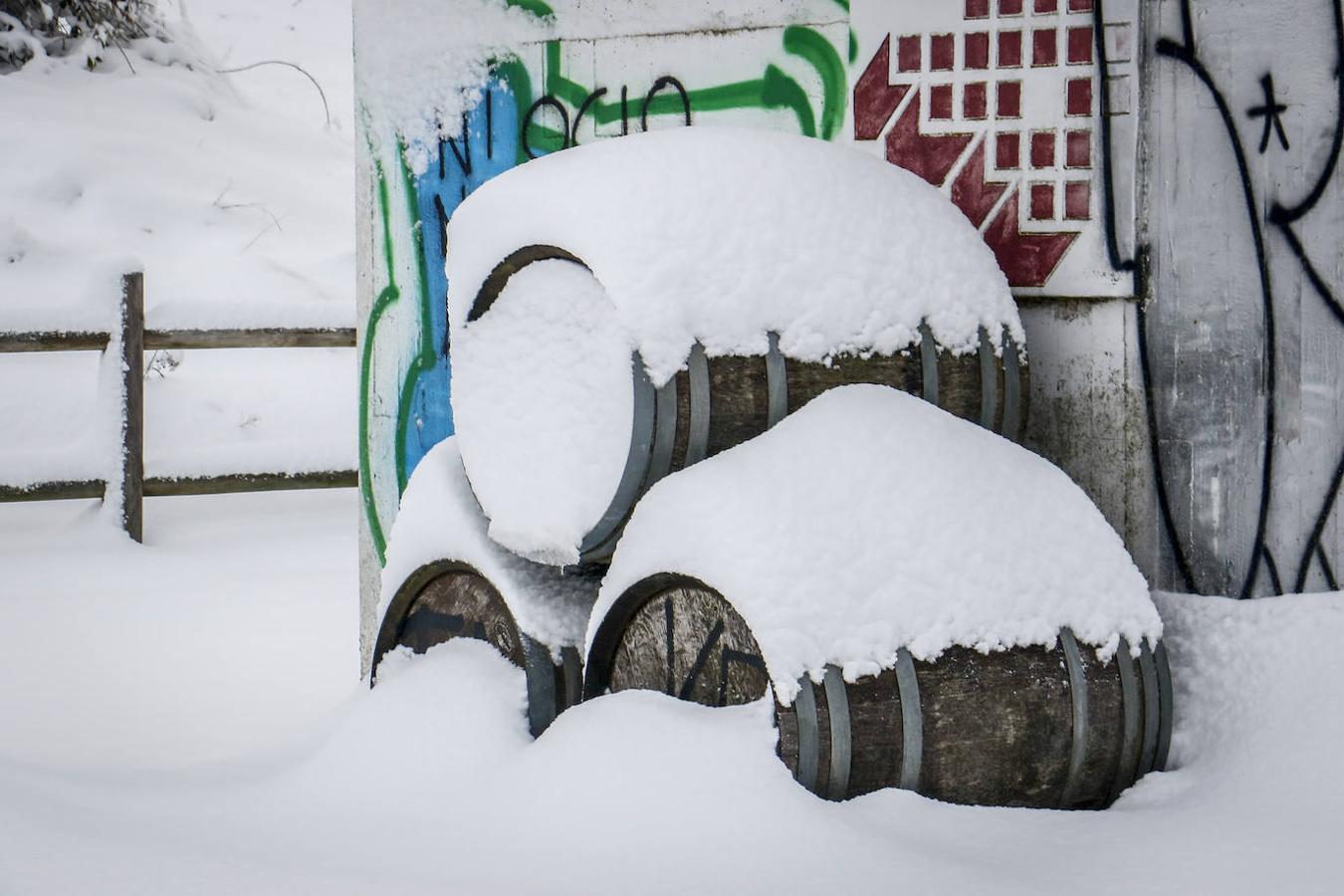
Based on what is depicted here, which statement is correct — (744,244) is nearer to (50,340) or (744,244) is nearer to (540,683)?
(540,683)

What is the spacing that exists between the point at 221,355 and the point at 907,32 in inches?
357

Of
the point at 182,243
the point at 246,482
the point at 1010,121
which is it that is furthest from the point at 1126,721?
the point at 182,243

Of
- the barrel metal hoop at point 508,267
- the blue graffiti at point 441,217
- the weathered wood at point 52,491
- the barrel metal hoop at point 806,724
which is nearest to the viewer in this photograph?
the barrel metal hoop at point 806,724

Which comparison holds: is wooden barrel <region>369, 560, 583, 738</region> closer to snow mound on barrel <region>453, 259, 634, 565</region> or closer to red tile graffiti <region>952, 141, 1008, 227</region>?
snow mound on barrel <region>453, 259, 634, 565</region>

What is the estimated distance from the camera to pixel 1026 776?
250 centimetres

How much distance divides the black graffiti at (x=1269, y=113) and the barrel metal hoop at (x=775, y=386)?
1265 millimetres

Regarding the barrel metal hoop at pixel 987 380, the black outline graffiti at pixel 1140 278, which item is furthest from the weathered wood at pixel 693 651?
the black outline graffiti at pixel 1140 278

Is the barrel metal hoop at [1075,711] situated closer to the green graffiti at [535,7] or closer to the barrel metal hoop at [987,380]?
the barrel metal hoop at [987,380]

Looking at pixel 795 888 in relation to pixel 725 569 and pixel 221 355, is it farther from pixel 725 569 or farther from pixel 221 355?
pixel 221 355

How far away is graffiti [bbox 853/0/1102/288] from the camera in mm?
3270

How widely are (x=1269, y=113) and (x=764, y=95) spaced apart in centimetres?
123

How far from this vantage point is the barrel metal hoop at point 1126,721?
2604 mm

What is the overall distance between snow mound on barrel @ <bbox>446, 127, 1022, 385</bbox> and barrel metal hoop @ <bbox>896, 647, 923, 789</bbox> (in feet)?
2.11

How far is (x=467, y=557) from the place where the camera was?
2.96 m
